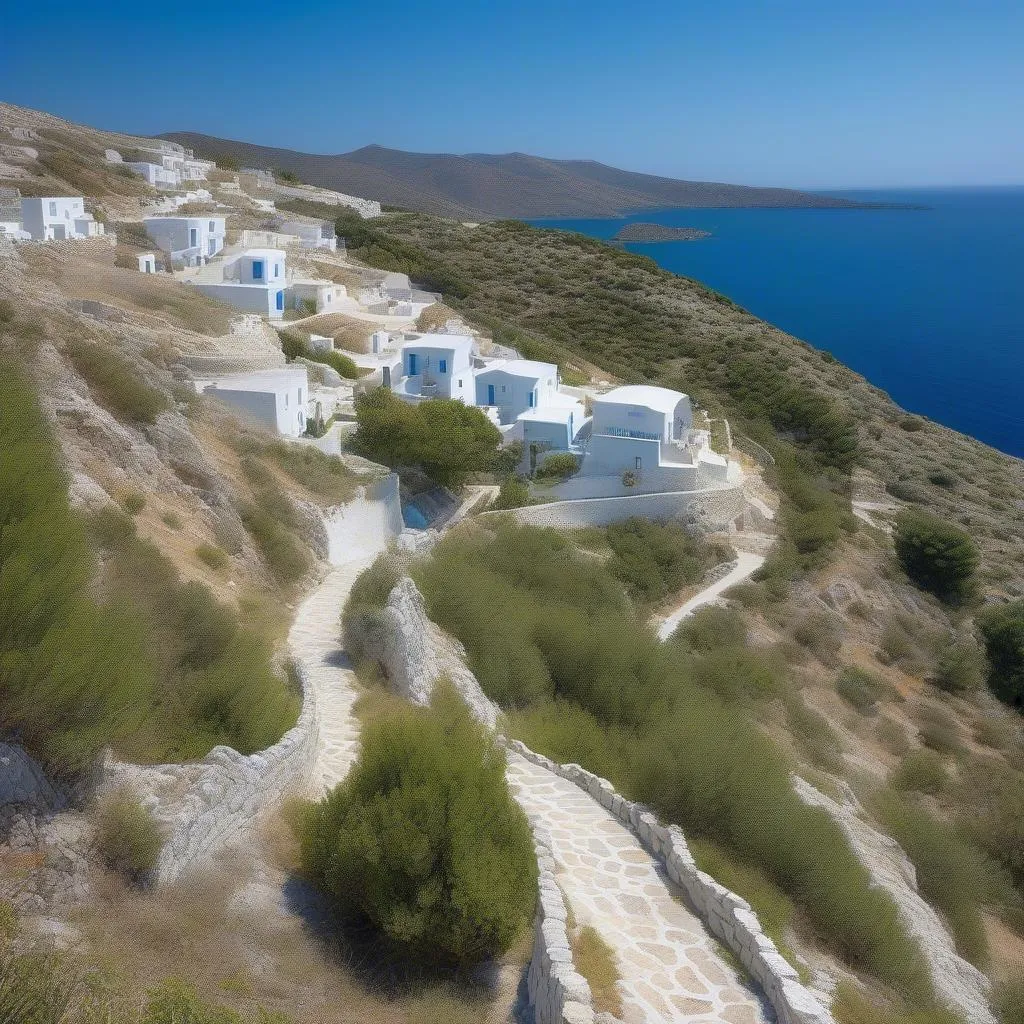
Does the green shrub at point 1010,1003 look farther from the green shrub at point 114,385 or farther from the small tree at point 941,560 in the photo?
the small tree at point 941,560

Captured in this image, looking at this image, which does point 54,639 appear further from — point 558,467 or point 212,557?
point 558,467

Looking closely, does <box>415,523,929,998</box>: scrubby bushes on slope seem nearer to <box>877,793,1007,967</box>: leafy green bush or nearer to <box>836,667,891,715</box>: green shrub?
<box>836,667,891,715</box>: green shrub

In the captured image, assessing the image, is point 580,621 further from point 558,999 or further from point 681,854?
point 558,999

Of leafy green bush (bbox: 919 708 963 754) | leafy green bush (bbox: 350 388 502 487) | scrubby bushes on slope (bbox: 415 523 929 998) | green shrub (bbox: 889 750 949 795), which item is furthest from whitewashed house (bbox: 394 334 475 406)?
green shrub (bbox: 889 750 949 795)

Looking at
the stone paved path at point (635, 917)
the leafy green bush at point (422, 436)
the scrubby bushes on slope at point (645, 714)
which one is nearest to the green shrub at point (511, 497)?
the leafy green bush at point (422, 436)

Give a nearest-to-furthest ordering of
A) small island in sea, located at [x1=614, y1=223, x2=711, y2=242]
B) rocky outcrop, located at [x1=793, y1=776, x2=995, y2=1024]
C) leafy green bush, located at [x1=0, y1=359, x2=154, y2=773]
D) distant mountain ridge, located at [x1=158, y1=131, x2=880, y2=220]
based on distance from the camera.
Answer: leafy green bush, located at [x1=0, y1=359, x2=154, y2=773] < rocky outcrop, located at [x1=793, y1=776, x2=995, y2=1024] < distant mountain ridge, located at [x1=158, y1=131, x2=880, y2=220] < small island in sea, located at [x1=614, y1=223, x2=711, y2=242]

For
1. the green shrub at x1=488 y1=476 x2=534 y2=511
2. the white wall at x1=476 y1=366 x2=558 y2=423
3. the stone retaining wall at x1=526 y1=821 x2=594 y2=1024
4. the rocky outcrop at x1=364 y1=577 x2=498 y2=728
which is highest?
the stone retaining wall at x1=526 y1=821 x2=594 y2=1024
